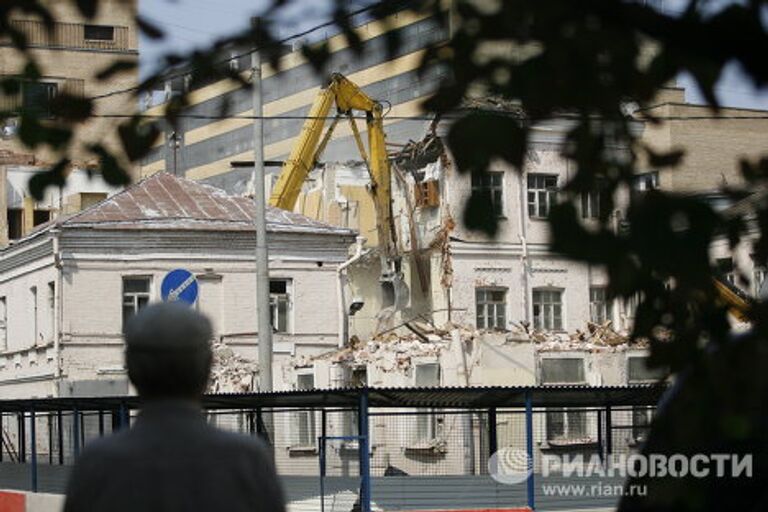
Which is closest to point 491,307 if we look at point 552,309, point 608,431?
point 552,309

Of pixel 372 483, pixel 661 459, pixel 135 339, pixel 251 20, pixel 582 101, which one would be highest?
pixel 251 20

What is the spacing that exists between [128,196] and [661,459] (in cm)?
4386

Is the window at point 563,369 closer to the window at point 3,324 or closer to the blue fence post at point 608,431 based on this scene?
the window at point 3,324

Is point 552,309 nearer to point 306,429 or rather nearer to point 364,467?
point 306,429

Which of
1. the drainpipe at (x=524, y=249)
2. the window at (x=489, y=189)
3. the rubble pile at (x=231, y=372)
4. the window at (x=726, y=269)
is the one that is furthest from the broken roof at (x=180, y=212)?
the window at (x=489, y=189)

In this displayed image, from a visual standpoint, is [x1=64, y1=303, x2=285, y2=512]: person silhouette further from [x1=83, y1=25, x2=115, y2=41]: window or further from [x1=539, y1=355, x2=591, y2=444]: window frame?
[x1=83, y1=25, x2=115, y2=41]: window

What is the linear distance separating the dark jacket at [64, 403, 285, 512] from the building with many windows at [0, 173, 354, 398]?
40.4 meters

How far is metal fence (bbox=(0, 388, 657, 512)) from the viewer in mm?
21406

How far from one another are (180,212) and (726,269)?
42.4 m

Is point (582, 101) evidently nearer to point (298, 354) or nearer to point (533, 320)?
point (298, 354)

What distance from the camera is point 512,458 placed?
75.1ft

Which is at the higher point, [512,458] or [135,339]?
[135,339]

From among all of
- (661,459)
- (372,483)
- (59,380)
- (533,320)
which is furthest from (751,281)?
(533,320)

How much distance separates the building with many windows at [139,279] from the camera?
45031 mm
